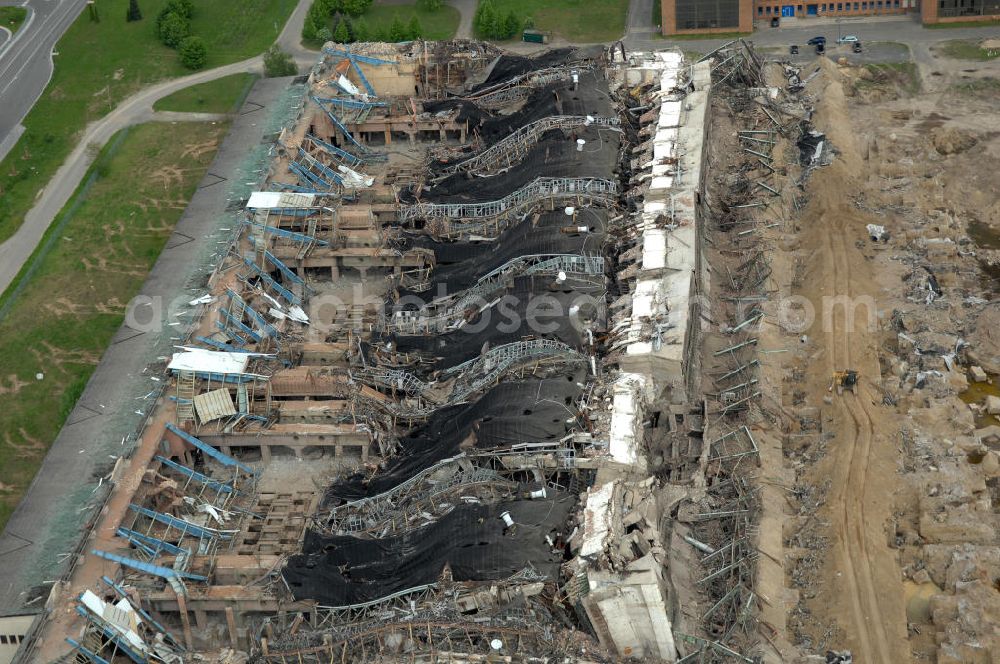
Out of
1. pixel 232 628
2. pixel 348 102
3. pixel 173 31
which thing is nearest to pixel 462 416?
pixel 232 628

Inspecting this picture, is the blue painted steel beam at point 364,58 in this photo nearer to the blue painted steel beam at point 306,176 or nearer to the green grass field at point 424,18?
the green grass field at point 424,18

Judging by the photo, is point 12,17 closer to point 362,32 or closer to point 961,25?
point 362,32

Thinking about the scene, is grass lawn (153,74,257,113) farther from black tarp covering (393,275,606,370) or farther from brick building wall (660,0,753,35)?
black tarp covering (393,275,606,370)

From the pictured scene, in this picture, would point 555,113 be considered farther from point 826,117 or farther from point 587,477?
point 587,477

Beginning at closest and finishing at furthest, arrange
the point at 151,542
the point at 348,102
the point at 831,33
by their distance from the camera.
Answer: the point at 151,542 < the point at 348,102 < the point at 831,33

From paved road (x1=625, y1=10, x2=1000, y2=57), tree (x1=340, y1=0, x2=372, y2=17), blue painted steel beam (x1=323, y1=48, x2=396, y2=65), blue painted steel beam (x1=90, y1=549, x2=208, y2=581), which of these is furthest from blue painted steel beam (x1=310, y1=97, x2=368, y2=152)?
blue painted steel beam (x1=90, y1=549, x2=208, y2=581)

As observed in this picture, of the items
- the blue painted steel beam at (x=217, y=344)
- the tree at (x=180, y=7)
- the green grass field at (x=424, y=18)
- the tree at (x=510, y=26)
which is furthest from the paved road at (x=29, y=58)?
the blue painted steel beam at (x=217, y=344)
